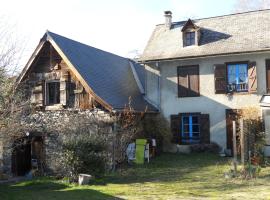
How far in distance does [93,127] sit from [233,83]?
26.0 ft

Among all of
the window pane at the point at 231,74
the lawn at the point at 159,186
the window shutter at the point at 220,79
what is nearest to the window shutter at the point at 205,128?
the window shutter at the point at 220,79

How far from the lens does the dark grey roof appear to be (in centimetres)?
1945

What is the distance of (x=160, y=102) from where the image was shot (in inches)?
A: 891

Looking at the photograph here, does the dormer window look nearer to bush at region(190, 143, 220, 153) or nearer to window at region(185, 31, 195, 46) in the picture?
window at region(185, 31, 195, 46)

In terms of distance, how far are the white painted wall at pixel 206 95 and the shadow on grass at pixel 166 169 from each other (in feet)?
6.92

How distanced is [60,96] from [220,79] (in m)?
8.13

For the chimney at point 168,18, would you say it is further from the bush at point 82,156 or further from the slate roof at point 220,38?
the bush at point 82,156

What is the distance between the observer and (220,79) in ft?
69.3

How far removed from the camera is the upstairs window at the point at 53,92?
821 inches

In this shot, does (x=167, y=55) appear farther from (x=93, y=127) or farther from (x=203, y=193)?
(x=203, y=193)

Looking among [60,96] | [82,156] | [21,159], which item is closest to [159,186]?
[82,156]

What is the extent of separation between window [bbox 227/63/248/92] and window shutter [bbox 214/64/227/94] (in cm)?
25

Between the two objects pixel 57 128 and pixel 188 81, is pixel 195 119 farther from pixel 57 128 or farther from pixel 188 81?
pixel 57 128

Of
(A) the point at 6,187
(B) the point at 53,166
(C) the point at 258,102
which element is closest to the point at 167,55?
(C) the point at 258,102
